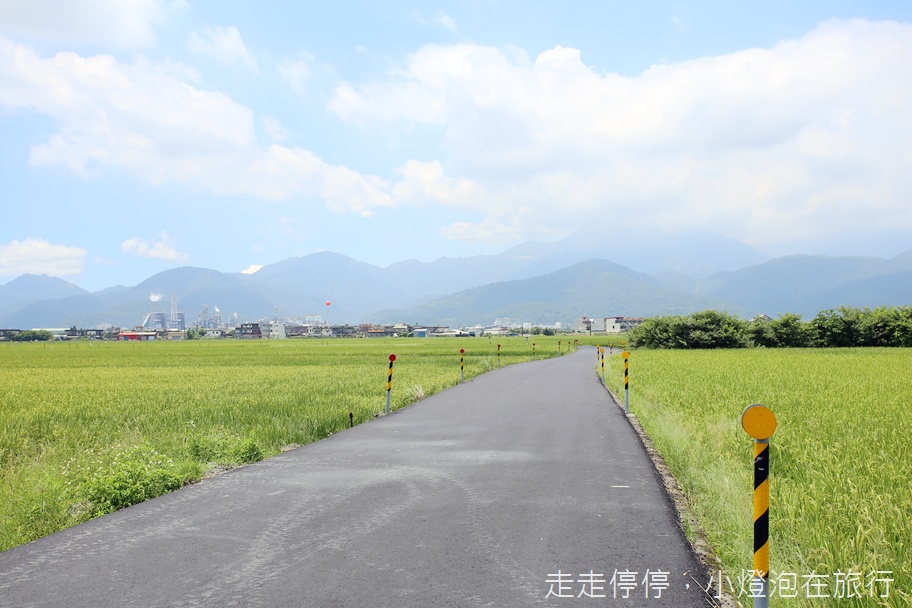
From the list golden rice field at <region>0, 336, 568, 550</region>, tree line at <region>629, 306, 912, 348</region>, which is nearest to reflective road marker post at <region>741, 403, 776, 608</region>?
golden rice field at <region>0, 336, 568, 550</region>

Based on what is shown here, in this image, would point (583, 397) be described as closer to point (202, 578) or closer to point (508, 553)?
point (508, 553)

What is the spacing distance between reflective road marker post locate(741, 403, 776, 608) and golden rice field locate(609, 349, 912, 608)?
1.25 ft

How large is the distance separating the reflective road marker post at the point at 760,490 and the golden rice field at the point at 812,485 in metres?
0.38

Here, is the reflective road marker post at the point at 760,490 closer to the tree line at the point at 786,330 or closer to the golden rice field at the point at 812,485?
the golden rice field at the point at 812,485

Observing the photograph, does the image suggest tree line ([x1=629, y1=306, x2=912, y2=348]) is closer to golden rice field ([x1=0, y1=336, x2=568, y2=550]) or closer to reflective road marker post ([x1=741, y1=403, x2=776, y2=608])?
golden rice field ([x1=0, y1=336, x2=568, y2=550])

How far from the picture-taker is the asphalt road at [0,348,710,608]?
14.8 ft

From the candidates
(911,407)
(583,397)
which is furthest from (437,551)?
(583,397)

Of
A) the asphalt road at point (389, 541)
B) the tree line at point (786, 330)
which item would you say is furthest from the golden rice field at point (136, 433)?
the tree line at point (786, 330)

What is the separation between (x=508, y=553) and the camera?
5.31 metres

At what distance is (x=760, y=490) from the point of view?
4.07m

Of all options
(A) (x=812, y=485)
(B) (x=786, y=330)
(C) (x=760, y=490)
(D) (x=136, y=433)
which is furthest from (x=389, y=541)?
(B) (x=786, y=330)

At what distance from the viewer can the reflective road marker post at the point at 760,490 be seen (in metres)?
3.98

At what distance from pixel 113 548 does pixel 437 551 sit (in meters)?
3.04

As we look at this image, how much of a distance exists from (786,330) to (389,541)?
6297 cm
